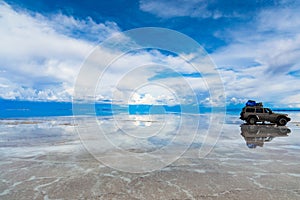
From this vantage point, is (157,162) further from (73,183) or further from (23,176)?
(23,176)

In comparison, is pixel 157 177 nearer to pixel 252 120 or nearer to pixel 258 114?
pixel 252 120

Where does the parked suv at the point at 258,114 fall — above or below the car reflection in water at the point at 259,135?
above

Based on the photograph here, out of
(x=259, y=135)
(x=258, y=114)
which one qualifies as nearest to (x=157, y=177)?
(x=259, y=135)

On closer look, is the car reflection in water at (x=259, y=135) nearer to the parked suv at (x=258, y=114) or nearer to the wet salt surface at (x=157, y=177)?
the wet salt surface at (x=157, y=177)

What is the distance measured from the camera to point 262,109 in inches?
950

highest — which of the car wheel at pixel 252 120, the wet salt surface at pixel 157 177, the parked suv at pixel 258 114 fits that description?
the parked suv at pixel 258 114

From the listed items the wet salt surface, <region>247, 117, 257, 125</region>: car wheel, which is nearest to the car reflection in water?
the wet salt surface

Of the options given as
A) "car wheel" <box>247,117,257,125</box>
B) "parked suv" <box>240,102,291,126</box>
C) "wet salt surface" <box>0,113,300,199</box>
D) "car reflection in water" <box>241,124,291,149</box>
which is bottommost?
"wet salt surface" <box>0,113,300,199</box>

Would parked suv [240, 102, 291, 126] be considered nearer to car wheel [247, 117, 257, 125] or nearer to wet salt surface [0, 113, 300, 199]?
car wheel [247, 117, 257, 125]

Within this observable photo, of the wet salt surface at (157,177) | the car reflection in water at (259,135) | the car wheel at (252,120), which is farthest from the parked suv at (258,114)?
the wet salt surface at (157,177)

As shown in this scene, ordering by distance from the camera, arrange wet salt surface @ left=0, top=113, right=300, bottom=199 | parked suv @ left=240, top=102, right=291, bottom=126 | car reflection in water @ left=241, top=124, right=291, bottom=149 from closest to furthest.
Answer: wet salt surface @ left=0, top=113, right=300, bottom=199 → car reflection in water @ left=241, top=124, right=291, bottom=149 → parked suv @ left=240, top=102, right=291, bottom=126

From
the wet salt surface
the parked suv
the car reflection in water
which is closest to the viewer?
the wet salt surface

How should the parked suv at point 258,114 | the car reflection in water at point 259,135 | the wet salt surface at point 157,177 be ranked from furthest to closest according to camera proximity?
the parked suv at point 258,114
the car reflection in water at point 259,135
the wet salt surface at point 157,177

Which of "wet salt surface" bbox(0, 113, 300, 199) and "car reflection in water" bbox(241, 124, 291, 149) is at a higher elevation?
"car reflection in water" bbox(241, 124, 291, 149)
